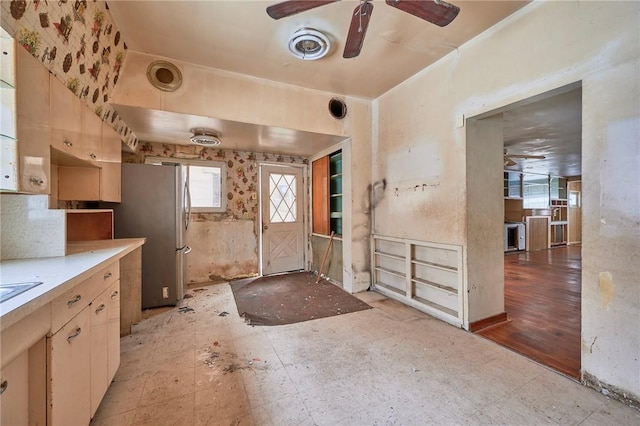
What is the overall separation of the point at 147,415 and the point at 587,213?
3.09 m

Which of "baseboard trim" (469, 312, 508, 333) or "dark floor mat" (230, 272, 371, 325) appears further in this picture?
"dark floor mat" (230, 272, 371, 325)

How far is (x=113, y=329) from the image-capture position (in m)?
1.69

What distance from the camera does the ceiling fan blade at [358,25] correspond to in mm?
1670

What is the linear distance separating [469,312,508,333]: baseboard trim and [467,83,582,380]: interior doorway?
0.04 m

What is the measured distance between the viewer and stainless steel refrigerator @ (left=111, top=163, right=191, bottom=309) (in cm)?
302

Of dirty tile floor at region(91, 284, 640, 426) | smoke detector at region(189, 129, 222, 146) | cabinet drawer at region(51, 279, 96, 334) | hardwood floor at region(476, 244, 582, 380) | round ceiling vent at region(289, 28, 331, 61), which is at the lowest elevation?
dirty tile floor at region(91, 284, 640, 426)

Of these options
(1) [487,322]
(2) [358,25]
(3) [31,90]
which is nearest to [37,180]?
(3) [31,90]

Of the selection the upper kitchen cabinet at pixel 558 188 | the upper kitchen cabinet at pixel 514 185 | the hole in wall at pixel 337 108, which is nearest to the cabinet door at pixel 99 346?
the hole in wall at pixel 337 108

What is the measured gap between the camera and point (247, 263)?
184 inches

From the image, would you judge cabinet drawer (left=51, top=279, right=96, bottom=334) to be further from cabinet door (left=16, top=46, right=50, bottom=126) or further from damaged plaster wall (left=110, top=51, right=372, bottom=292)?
damaged plaster wall (left=110, top=51, right=372, bottom=292)

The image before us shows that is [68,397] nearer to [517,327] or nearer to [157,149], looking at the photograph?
[517,327]

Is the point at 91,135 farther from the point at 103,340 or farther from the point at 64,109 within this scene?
the point at 103,340

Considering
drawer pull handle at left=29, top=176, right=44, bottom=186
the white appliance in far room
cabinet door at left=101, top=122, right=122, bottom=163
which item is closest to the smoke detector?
cabinet door at left=101, top=122, right=122, bottom=163

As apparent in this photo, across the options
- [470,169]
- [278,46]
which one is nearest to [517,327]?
[470,169]
